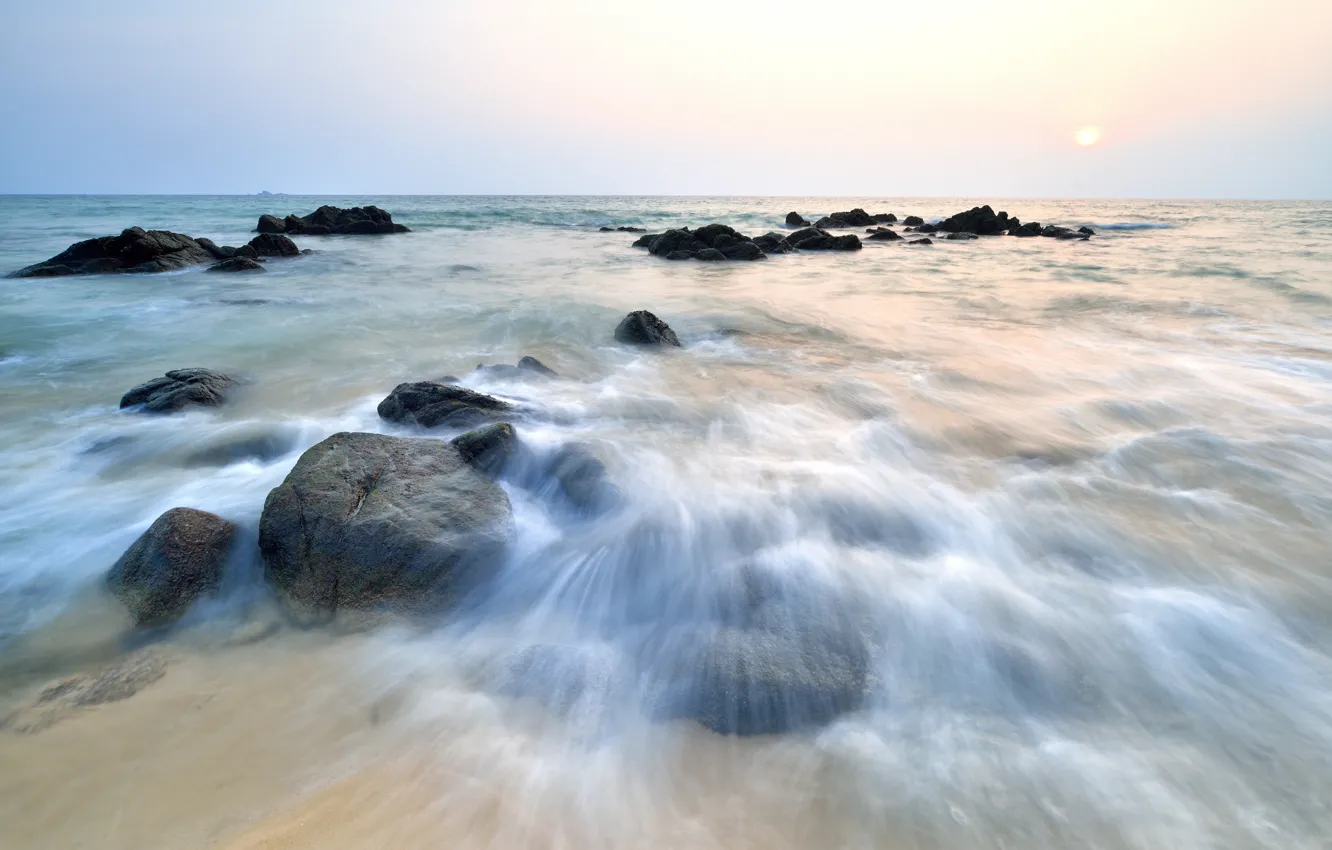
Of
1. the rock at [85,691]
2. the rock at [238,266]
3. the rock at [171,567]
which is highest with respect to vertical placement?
the rock at [238,266]

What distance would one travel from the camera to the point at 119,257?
13898 mm

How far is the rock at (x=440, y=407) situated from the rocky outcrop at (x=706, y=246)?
14088 millimetres

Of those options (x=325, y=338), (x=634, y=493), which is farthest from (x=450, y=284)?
(x=634, y=493)

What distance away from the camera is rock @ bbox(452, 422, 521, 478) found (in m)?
3.99

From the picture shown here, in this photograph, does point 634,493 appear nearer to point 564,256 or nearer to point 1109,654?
point 1109,654

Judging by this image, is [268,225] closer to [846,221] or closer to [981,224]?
[846,221]

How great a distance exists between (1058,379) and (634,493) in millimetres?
4975

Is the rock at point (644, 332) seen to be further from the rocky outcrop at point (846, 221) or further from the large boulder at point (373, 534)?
the rocky outcrop at point (846, 221)

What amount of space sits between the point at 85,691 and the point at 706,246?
61.6ft

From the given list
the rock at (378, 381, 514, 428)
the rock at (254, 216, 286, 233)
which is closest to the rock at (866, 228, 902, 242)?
the rock at (254, 216, 286, 233)

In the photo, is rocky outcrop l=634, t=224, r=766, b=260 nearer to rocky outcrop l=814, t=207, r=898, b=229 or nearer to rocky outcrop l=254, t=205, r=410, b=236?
rocky outcrop l=814, t=207, r=898, b=229

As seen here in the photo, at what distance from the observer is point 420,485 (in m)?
3.44

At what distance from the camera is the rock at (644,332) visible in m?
7.79

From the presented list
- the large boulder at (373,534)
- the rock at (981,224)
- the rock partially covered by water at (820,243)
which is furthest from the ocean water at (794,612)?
the rock at (981,224)
